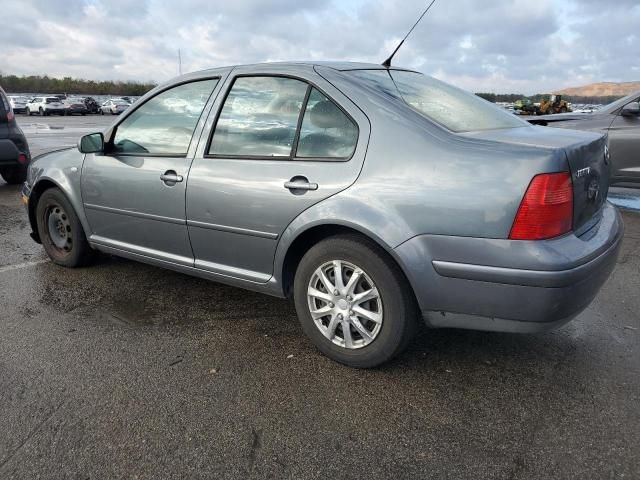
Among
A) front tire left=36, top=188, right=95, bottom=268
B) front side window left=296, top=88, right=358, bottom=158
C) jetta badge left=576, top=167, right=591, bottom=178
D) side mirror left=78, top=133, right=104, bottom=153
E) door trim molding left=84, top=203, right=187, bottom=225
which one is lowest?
front tire left=36, top=188, right=95, bottom=268

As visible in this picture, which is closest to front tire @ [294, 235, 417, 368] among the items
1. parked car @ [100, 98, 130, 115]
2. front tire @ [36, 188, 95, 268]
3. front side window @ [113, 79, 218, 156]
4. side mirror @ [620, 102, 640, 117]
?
front side window @ [113, 79, 218, 156]

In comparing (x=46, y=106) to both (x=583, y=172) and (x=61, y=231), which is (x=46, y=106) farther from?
(x=583, y=172)

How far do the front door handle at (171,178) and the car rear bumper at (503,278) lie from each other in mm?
1552

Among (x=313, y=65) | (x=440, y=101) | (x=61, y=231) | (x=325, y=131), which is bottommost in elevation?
(x=61, y=231)

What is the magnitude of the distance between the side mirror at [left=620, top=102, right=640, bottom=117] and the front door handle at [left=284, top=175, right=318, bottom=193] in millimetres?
6060

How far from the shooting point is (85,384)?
2701 mm

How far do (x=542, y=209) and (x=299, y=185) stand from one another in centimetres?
120

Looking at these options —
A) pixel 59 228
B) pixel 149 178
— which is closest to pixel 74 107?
pixel 59 228

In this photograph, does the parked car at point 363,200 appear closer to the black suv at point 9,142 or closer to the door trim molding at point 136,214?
the door trim molding at point 136,214

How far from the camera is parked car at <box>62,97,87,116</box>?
38.8 metres

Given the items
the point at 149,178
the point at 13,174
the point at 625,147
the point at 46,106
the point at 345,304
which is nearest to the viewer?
the point at 345,304

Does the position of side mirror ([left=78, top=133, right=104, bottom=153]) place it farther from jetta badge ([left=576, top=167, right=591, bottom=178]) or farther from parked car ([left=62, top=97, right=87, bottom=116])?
parked car ([left=62, top=97, right=87, bottom=116])

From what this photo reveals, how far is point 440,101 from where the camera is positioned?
10.1 feet

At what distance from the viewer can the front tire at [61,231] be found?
166 inches
